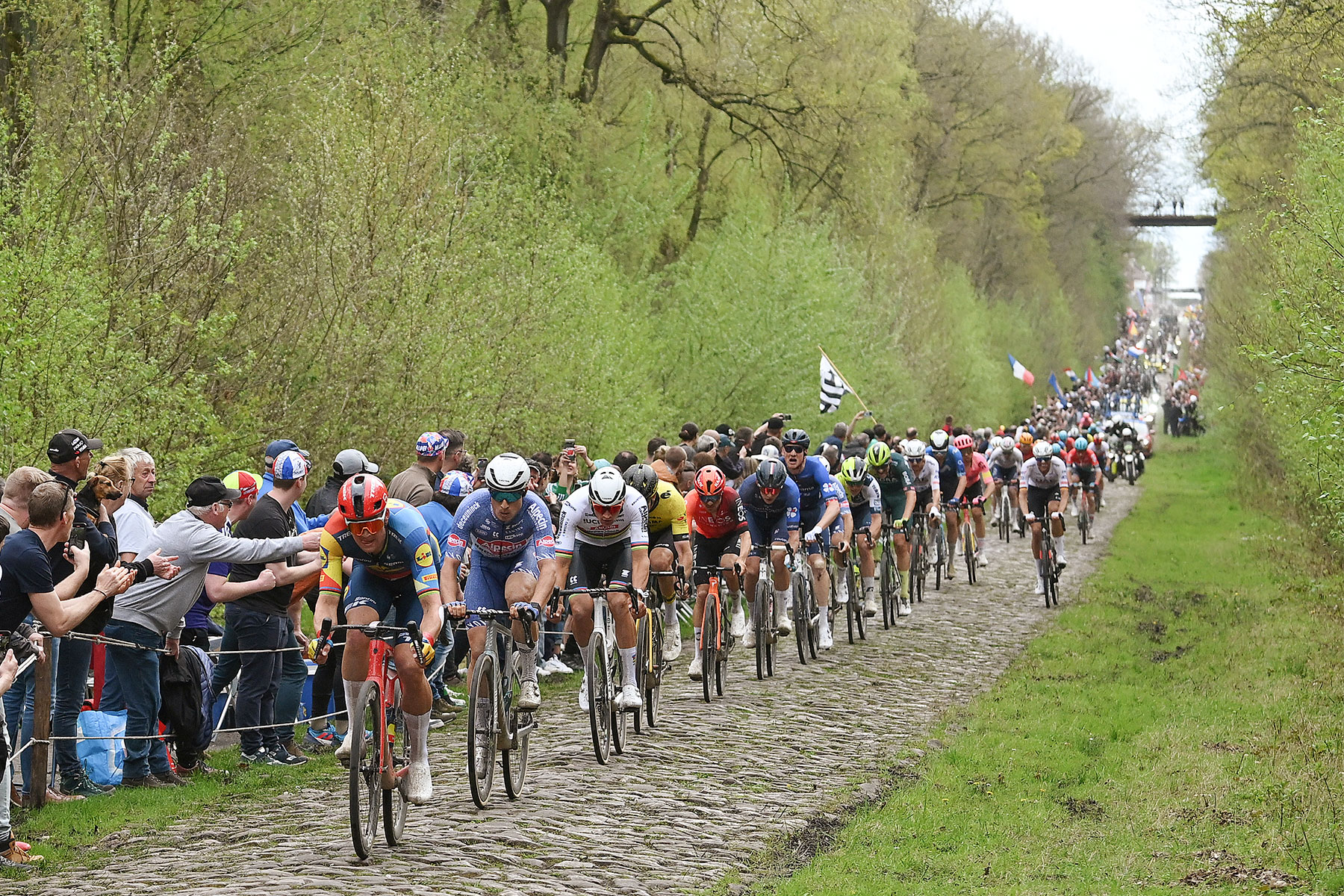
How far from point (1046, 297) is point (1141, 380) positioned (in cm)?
5249

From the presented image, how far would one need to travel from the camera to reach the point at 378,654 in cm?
833

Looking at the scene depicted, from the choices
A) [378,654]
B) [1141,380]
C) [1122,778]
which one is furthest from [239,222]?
[1141,380]

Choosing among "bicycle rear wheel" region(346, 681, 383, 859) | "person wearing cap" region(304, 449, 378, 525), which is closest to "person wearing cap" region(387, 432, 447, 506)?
"person wearing cap" region(304, 449, 378, 525)

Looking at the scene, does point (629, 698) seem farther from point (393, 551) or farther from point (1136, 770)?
point (1136, 770)

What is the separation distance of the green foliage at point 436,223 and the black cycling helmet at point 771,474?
5264mm

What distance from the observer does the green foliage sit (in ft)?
52.3

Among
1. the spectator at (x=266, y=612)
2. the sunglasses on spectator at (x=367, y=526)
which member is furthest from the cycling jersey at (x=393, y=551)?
the spectator at (x=266, y=612)

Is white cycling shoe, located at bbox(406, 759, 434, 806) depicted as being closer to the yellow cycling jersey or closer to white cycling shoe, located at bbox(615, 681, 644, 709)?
white cycling shoe, located at bbox(615, 681, 644, 709)

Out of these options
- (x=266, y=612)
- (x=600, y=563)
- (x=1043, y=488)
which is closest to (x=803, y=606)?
(x=600, y=563)

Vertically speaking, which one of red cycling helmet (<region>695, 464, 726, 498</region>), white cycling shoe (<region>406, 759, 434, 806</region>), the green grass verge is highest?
red cycling helmet (<region>695, 464, 726, 498</region>)

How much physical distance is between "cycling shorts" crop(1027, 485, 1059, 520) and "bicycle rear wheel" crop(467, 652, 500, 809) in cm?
1407

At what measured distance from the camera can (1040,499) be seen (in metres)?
22.2

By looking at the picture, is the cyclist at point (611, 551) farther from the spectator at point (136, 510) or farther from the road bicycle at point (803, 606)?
the road bicycle at point (803, 606)

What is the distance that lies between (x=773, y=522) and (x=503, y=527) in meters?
5.69
